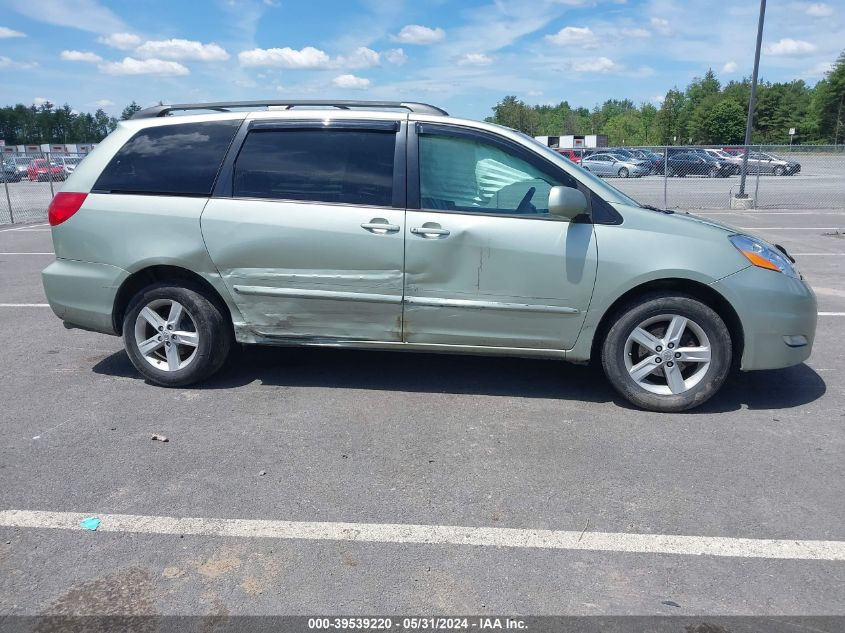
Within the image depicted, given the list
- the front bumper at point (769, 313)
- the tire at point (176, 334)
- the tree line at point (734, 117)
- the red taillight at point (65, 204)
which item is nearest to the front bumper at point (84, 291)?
the tire at point (176, 334)

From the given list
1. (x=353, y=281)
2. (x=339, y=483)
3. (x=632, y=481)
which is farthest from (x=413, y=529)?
(x=353, y=281)

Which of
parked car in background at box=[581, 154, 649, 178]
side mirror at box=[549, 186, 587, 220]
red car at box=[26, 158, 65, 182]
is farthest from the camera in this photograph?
parked car in background at box=[581, 154, 649, 178]

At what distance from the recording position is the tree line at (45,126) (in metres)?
96.2

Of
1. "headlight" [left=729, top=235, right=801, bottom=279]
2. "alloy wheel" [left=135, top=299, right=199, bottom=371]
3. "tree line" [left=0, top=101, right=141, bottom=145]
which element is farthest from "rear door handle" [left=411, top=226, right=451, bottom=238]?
"tree line" [left=0, top=101, right=141, bottom=145]

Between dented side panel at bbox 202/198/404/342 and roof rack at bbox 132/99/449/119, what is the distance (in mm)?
754

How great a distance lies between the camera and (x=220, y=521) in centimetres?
320

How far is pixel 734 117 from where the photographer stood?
77.0 metres

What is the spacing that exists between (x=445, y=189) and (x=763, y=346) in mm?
2217

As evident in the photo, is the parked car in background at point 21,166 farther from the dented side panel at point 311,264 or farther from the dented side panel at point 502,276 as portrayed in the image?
the dented side panel at point 502,276

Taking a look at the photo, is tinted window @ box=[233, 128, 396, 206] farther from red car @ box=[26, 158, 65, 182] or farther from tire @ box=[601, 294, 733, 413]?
red car @ box=[26, 158, 65, 182]

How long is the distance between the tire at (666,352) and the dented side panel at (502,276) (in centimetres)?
30

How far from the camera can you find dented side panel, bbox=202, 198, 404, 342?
4.43 metres

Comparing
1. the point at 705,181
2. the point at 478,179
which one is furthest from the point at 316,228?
the point at 705,181

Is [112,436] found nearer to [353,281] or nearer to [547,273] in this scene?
[353,281]
